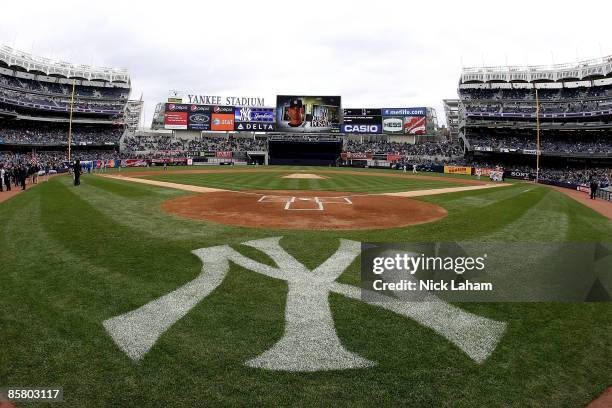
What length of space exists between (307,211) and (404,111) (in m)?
76.2

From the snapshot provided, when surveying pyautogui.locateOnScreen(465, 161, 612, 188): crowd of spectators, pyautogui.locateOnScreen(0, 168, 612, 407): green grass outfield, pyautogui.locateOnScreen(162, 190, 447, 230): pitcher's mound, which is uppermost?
pyautogui.locateOnScreen(465, 161, 612, 188): crowd of spectators

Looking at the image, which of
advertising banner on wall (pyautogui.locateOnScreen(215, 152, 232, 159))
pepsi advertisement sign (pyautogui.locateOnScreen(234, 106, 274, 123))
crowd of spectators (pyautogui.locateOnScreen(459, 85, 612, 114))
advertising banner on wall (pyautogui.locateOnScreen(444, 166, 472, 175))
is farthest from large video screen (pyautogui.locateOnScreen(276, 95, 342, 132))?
crowd of spectators (pyautogui.locateOnScreen(459, 85, 612, 114))

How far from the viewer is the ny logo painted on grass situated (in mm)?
5289

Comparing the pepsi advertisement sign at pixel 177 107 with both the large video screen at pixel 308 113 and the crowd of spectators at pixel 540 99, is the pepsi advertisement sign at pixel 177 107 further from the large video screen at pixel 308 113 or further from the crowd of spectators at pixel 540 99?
the crowd of spectators at pixel 540 99

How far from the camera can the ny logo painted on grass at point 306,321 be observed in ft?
17.4

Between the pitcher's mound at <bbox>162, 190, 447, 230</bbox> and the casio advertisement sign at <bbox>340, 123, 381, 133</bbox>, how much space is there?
6520cm

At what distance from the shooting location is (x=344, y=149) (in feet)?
294

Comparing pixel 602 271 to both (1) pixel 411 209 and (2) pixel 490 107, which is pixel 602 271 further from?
(2) pixel 490 107

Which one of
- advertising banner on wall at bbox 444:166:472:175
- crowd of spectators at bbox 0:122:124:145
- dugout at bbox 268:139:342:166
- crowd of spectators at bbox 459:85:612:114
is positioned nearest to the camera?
crowd of spectators at bbox 0:122:124:145

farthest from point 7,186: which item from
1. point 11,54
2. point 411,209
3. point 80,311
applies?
point 11,54

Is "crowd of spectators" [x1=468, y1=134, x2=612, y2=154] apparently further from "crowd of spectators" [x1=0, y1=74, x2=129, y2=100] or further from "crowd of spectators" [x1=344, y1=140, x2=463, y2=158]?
"crowd of spectators" [x1=0, y1=74, x2=129, y2=100]

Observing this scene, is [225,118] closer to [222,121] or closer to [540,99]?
[222,121]

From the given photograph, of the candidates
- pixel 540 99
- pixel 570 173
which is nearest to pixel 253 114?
pixel 540 99

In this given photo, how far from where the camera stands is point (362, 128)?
86000mm
